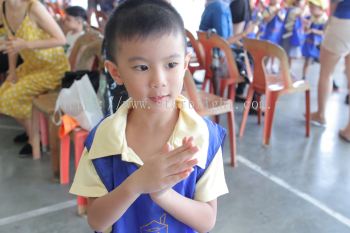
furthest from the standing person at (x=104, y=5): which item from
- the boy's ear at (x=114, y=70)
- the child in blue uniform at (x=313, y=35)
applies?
the boy's ear at (x=114, y=70)

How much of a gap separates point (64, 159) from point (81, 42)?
95 cm

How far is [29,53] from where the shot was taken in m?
2.57

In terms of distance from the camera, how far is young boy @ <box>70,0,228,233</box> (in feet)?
2.47

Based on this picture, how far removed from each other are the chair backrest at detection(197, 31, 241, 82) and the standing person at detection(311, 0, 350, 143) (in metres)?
0.73

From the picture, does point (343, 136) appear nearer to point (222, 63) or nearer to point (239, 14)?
point (222, 63)

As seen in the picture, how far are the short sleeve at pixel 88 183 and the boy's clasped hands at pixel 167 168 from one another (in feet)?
0.60

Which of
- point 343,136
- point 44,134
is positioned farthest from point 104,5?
point 343,136

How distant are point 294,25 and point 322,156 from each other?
2573 mm

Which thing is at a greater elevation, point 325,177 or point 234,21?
point 234,21

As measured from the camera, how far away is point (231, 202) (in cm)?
214

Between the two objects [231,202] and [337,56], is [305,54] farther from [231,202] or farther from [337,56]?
[231,202]

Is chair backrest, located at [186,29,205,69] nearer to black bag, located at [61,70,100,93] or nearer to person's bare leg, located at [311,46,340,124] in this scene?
person's bare leg, located at [311,46,340,124]

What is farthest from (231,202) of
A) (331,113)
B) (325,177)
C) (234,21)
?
(234,21)

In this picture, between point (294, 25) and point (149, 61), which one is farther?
point (294, 25)
